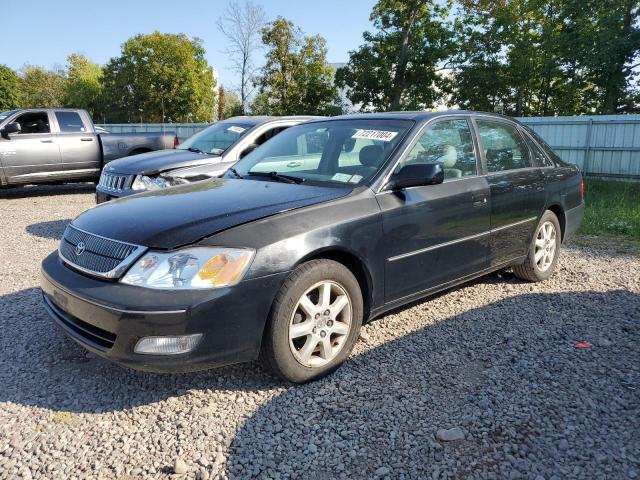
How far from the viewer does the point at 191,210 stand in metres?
3.16

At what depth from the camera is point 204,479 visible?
232 centimetres

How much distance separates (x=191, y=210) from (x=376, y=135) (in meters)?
1.55

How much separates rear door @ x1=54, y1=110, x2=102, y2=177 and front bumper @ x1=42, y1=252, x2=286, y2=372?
941cm

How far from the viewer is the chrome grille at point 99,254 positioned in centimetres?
279

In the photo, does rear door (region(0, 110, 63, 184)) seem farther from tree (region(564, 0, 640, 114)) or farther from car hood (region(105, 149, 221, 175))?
tree (region(564, 0, 640, 114))

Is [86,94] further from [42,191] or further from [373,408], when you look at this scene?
[373,408]

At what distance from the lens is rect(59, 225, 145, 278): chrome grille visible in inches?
110

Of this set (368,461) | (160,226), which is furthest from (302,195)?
(368,461)

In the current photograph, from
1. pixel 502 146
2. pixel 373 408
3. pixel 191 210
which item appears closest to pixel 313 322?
pixel 373 408

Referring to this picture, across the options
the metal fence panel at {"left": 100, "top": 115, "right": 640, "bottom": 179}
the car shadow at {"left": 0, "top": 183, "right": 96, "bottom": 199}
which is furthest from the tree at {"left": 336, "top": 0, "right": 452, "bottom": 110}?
the car shadow at {"left": 0, "top": 183, "right": 96, "bottom": 199}

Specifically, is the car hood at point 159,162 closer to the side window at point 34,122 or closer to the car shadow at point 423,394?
the car shadow at point 423,394

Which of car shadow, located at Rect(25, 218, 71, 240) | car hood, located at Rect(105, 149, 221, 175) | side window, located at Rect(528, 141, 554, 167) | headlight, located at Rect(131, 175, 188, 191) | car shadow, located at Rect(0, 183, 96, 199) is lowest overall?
car shadow, located at Rect(25, 218, 71, 240)

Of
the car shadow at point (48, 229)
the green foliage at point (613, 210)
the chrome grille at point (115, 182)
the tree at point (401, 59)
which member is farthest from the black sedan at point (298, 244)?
the tree at point (401, 59)

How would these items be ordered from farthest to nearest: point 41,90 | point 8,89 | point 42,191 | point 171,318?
1. point 41,90
2. point 8,89
3. point 42,191
4. point 171,318
